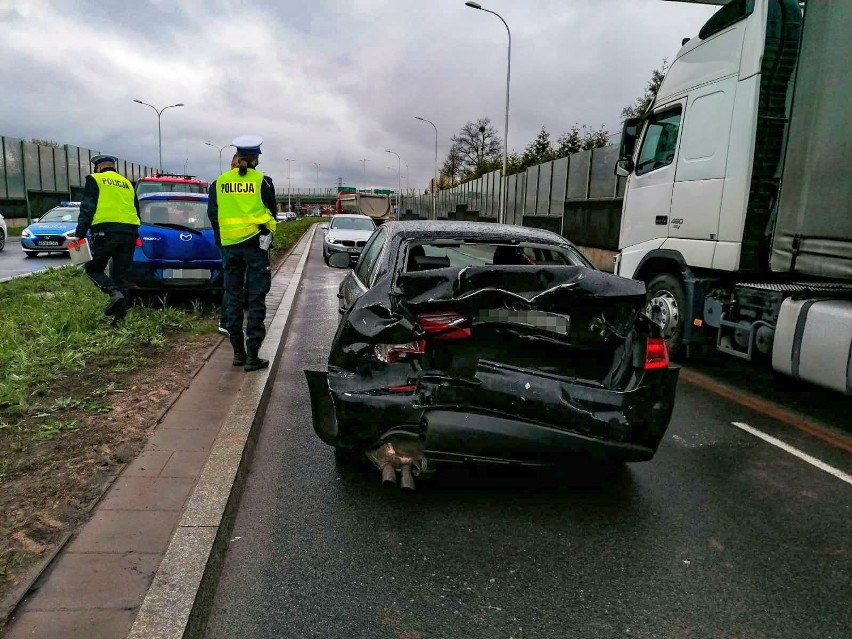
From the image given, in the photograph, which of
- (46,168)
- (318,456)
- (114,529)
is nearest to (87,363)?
(318,456)

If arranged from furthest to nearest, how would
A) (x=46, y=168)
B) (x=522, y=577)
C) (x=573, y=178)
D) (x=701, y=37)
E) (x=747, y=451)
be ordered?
(x=46, y=168) < (x=573, y=178) < (x=701, y=37) < (x=747, y=451) < (x=522, y=577)

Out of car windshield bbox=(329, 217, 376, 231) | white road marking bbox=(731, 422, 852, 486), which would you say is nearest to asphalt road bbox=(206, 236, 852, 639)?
white road marking bbox=(731, 422, 852, 486)

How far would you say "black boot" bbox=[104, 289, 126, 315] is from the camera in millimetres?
7238

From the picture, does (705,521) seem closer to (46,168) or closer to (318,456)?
(318,456)

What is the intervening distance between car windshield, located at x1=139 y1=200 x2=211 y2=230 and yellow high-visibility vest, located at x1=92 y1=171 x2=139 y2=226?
1056 millimetres

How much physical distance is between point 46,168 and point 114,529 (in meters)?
46.4

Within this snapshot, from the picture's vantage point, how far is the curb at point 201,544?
2234 millimetres

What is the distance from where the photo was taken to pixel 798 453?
4.29 metres

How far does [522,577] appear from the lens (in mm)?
2725

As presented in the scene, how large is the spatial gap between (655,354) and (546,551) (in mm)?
1145

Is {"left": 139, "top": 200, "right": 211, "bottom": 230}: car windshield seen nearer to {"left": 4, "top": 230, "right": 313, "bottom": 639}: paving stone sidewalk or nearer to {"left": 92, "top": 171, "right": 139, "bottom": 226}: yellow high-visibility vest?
{"left": 92, "top": 171, "right": 139, "bottom": 226}: yellow high-visibility vest

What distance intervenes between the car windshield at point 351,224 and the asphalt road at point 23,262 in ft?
25.4

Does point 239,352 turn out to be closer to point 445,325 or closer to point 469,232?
point 469,232

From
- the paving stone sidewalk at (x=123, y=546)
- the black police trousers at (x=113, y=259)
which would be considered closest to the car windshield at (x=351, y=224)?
the black police trousers at (x=113, y=259)
